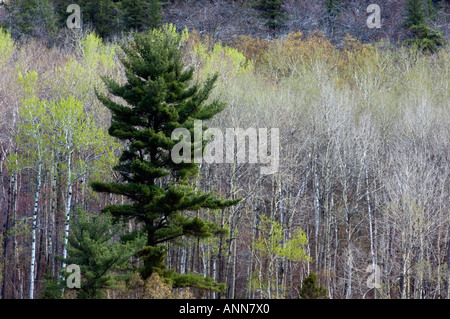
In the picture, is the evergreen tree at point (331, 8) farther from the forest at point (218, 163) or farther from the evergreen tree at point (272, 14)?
the forest at point (218, 163)

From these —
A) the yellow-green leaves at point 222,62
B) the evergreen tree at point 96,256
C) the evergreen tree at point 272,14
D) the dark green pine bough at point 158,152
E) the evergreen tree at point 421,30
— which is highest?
the evergreen tree at point 272,14

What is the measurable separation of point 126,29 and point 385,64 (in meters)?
20.9

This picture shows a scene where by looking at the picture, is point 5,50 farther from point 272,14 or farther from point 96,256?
point 272,14

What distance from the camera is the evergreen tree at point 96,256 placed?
13.2 metres

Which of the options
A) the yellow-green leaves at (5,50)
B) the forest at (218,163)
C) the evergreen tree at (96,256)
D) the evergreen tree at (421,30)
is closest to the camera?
the evergreen tree at (96,256)

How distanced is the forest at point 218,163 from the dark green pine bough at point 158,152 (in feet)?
0.21

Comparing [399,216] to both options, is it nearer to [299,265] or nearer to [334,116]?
[334,116]

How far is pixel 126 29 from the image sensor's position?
4072cm

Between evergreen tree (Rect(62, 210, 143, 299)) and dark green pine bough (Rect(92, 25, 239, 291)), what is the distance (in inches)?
46.7

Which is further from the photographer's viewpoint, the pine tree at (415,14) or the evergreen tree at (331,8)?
the evergreen tree at (331,8)

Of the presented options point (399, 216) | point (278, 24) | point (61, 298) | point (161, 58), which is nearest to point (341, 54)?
point (278, 24)
